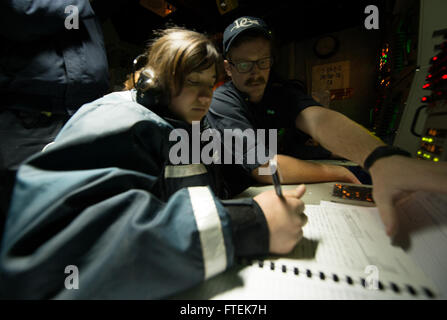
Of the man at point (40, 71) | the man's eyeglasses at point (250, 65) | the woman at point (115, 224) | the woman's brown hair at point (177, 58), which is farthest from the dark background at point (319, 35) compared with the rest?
the woman at point (115, 224)

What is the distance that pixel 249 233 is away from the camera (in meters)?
0.33

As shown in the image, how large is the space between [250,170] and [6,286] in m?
0.68

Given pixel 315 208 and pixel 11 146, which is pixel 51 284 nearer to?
→ pixel 315 208

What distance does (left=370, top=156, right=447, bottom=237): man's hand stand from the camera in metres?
0.35

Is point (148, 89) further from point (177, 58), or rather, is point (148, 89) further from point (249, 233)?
point (249, 233)

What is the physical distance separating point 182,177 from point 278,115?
76 cm

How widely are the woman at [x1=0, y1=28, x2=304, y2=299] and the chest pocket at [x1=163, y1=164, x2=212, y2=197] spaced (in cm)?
13

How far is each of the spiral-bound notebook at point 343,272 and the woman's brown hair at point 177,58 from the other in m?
0.51

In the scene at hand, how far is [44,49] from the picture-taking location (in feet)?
2.20

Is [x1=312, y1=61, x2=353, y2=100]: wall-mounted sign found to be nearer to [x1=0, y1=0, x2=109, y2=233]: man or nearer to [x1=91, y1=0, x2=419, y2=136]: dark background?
[x1=91, y1=0, x2=419, y2=136]: dark background

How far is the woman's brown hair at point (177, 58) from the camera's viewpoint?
544 millimetres

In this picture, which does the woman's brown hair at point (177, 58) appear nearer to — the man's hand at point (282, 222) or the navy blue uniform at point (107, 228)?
the navy blue uniform at point (107, 228)

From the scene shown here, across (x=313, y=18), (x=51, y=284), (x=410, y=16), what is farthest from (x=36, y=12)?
(x=313, y=18)

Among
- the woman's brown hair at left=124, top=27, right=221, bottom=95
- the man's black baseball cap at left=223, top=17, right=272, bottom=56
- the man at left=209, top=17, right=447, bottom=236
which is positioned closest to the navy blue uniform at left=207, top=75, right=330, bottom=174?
the man at left=209, top=17, right=447, bottom=236
